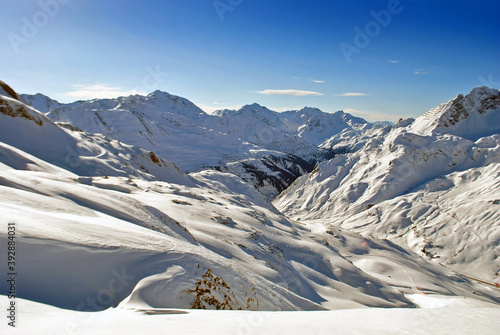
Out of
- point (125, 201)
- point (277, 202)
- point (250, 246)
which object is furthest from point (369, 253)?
point (277, 202)

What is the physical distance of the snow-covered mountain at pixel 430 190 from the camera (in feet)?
270

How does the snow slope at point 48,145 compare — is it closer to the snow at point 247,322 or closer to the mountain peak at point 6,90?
the mountain peak at point 6,90

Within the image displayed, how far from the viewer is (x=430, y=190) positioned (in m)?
113

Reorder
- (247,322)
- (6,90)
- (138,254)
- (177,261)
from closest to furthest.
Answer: (247,322), (138,254), (177,261), (6,90)

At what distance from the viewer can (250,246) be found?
74.6ft

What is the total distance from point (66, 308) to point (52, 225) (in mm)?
3496

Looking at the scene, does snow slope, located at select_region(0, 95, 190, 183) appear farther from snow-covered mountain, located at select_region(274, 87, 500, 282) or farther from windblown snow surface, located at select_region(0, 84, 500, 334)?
snow-covered mountain, located at select_region(274, 87, 500, 282)

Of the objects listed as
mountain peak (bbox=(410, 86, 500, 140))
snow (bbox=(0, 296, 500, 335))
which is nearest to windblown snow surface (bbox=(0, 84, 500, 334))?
snow (bbox=(0, 296, 500, 335))

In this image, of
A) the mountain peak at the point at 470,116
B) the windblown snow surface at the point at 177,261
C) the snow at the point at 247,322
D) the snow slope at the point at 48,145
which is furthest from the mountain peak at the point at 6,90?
the mountain peak at the point at 470,116

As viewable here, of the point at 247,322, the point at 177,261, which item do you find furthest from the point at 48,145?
the point at 247,322

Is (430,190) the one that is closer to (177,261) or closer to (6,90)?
(177,261)

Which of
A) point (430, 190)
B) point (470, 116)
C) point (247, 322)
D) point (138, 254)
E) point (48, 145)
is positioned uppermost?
point (470, 116)

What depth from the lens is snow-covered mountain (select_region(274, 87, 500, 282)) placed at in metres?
82.2

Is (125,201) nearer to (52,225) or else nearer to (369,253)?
(52,225)
